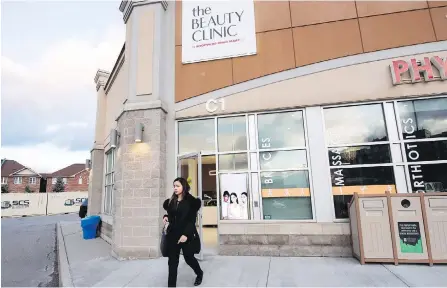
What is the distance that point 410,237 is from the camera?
487 centimetres

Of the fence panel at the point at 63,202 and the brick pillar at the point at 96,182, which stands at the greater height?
the brick pillar at the point at 96,182

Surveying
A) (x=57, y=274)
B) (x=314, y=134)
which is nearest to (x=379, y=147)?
(x=314, y=134)

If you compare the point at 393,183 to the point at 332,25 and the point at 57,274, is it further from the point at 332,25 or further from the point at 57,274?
the point at 57,274

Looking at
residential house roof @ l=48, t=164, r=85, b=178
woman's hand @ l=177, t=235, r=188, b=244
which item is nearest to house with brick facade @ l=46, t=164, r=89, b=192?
residential house roof @ l=48, t=164, r=85, b=178

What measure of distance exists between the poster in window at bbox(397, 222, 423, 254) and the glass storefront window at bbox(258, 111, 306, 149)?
252 cm

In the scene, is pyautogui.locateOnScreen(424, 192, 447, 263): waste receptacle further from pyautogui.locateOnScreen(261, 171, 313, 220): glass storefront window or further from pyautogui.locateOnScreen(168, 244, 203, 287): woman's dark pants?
pyautogui.locateOnScreen(168, 244, 203, 287): woman's dark pants

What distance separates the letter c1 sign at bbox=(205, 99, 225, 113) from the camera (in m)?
6.71

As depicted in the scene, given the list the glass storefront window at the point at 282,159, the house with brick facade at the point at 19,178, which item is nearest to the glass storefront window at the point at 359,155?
the glass storefront window at the point at 282,159

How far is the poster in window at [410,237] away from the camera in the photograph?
15.8 feet

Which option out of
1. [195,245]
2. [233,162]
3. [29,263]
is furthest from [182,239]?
[29,263]

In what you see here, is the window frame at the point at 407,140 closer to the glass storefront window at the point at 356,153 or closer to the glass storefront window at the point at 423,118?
the glass storefront window at the point at 423,118

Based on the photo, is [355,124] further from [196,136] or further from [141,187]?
[141,187]

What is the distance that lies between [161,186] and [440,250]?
571cm

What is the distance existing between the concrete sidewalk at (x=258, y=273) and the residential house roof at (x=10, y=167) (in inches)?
2037
